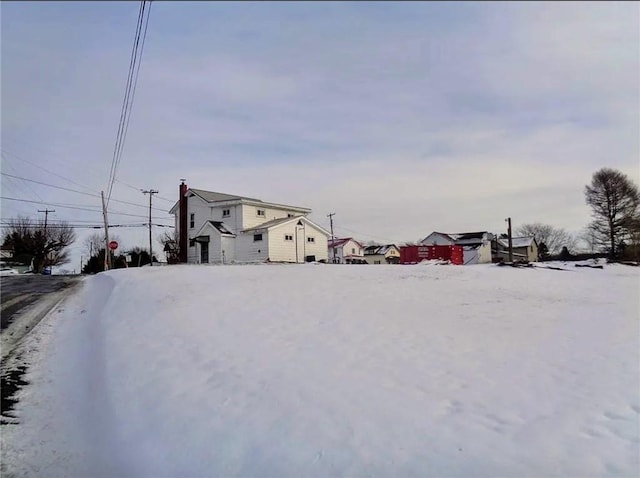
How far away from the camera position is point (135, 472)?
3777 millimetres

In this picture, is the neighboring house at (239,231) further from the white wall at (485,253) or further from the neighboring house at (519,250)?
the neighboring house at (519,250)

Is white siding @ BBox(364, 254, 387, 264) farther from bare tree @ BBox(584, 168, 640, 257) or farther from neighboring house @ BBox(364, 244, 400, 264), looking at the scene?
bare tree @ BBox(584, 168, 640, 257)

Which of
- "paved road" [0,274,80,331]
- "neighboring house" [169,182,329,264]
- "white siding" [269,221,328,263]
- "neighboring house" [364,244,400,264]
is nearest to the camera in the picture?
"paved road" [0,274,80,331]

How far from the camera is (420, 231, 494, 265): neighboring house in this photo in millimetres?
53188

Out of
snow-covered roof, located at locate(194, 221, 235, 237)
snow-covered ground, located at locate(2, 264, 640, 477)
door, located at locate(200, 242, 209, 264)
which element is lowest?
snow-covered ground, located at locate(2, 264, 640, 477)

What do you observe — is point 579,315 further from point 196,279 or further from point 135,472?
point 196,279

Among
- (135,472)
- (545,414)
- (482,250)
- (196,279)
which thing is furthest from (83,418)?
(482,250)

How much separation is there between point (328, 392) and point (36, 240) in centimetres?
4917

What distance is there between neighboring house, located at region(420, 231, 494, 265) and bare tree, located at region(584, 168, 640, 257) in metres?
12.3

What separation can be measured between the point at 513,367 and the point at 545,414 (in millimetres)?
1381

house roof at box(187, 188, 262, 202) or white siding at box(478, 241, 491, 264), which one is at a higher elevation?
house roof at box(187, 188, 262, 202)

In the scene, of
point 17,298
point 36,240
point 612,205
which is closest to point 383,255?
point 612,205

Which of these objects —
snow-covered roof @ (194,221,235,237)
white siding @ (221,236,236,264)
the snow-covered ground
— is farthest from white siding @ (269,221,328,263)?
the snow-covered ground

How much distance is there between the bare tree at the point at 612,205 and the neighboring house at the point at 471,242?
1233 cm
